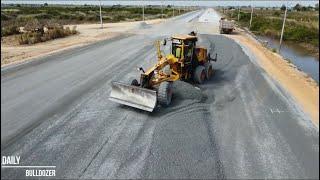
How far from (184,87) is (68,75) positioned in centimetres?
688

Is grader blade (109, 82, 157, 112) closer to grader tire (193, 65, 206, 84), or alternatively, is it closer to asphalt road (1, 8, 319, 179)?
asphalt road (1, 8, 319, 179)

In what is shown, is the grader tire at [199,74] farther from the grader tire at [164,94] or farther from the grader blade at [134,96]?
the grader blade at [134,96]

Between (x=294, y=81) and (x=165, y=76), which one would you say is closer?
(x=165, y=76)

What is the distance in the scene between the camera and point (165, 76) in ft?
41.5

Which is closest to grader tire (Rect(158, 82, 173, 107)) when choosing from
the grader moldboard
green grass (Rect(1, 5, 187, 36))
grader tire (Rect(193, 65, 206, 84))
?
the grader moldboard

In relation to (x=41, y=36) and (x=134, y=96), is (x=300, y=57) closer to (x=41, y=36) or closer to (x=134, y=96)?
(x=134, y=96)

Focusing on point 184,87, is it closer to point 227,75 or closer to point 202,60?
point 202,60

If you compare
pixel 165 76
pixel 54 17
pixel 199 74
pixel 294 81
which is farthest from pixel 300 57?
pixel 54 17

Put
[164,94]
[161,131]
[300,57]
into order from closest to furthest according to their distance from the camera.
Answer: [161,131] → [164,94] → [300,57]

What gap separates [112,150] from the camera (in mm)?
8633

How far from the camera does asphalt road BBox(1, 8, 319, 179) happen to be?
25.7ft

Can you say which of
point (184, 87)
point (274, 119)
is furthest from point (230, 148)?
point (184, 87)

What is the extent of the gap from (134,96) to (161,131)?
2.03 metres

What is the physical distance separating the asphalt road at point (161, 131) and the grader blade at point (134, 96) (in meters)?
0.33
